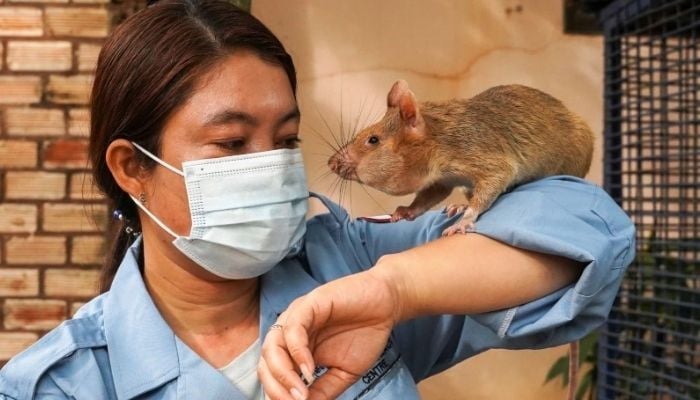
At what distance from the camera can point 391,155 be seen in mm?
1674

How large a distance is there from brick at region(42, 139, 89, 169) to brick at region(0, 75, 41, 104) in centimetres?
17

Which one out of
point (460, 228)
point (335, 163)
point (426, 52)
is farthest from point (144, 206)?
point (426, 52)

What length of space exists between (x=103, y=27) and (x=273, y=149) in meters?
1.83

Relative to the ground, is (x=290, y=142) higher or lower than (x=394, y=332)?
higher

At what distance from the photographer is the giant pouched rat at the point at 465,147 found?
158 cm

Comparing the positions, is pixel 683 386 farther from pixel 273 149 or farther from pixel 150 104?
pixel 150 104

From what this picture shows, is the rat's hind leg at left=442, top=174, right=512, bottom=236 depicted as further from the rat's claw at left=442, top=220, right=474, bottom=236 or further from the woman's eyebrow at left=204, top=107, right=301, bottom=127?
the woman's eyebrow at left=204, top=107, right=301, bottom=127

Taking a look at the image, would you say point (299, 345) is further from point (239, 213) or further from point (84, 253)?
point (84, 253)

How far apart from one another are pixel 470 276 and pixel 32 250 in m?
2.14

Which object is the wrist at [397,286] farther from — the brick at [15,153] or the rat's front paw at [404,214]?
the brick at [15,153]

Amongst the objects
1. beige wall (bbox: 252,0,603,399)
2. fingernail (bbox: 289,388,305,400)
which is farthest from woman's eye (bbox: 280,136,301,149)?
beige wall (bbox: 252,0,603,399)

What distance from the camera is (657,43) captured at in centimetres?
272

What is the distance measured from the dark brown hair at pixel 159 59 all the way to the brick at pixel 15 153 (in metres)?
1.65

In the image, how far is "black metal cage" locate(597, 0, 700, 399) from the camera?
250cm
